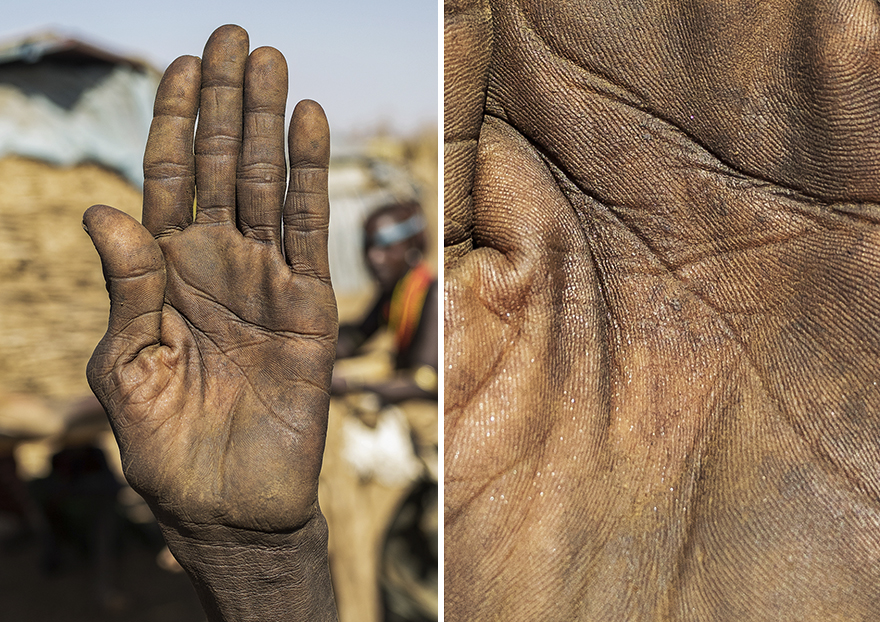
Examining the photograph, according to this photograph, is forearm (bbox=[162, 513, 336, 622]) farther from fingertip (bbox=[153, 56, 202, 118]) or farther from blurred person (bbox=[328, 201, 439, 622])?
blurred person (bbox=[328, 201, 439, 622])

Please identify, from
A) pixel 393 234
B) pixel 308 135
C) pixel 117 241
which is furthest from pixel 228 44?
pixel 393 234

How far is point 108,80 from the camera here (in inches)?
157

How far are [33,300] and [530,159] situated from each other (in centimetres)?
299

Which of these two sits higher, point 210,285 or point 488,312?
point 210,285

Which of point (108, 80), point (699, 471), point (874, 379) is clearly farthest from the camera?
point (108, 80)

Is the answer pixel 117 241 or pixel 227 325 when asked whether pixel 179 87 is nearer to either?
pixel 117 241

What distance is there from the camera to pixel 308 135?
1.22 m

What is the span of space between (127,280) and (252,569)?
2.12 feet

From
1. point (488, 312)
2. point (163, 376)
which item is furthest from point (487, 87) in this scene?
point (163, 376)

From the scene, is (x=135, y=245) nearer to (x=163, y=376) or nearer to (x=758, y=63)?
(x=163, y=376)

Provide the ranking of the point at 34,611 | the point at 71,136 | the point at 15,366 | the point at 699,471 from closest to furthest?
the point at 699,471 → the point at 15,366 → the point at 71,136 → the point at 34,611

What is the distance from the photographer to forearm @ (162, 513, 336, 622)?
1.31 m

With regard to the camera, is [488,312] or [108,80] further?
[108,80]

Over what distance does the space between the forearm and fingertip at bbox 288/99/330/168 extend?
29.7 inches
